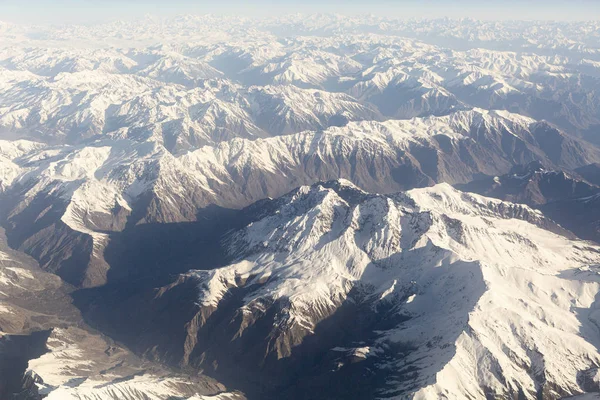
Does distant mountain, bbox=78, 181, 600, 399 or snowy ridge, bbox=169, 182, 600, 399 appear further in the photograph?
distant mountain, bbox=78, 181, 600, 399

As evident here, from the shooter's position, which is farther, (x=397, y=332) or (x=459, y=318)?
(x=397, y=332)

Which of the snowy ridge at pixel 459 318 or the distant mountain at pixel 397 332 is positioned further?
the distant mountain at pixel 397 332

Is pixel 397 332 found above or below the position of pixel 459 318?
below

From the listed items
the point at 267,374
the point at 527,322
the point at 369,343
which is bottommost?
the point at 267,374

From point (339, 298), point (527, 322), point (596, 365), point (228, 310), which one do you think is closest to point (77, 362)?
point (228, 310)

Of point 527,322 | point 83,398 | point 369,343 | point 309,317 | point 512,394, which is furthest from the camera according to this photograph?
point 309,317

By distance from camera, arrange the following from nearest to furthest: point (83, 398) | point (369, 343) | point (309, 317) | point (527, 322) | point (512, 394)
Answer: point (83, 398) < point (512, 394) < point (527, 322) < point (369, 343) < point (309, 317)

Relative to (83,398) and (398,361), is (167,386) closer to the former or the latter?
(83,398)

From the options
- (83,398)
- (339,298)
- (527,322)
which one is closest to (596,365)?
(527,322)

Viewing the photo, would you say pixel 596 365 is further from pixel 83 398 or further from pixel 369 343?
pixel 83 398

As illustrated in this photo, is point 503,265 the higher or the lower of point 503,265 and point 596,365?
the higher

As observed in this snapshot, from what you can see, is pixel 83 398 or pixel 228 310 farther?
pixel 228 310
